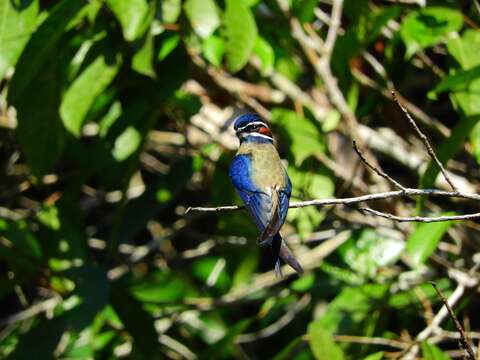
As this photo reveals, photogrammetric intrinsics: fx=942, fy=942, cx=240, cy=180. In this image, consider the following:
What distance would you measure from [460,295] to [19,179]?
9.35 ft

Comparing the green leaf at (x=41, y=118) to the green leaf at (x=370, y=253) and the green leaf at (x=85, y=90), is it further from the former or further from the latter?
the green leaf at (x=370, y=253)

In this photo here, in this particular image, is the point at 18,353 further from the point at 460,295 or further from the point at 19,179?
the point at 460,295

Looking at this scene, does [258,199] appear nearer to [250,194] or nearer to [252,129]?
[250,194]

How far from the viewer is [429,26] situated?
3.62m

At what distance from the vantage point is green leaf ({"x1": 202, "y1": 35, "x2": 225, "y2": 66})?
12.6ft

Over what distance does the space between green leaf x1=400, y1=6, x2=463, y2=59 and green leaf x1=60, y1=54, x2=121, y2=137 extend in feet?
3.73

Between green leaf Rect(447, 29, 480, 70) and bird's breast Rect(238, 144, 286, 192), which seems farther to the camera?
green leaf Rect(447, 29, 480, 70)

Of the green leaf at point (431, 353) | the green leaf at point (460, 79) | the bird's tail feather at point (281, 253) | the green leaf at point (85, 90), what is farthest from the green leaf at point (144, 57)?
the green leaf at point (431, 353)

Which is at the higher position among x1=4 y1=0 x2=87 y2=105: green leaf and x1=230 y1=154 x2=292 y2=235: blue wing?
x1=4 y1=0 x2=87 y2=105: green leaf

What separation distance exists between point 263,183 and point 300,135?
0.80m

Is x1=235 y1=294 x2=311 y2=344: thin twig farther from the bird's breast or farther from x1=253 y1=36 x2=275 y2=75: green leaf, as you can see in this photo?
the bird's breast

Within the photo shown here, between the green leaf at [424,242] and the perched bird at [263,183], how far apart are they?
656 millimetres

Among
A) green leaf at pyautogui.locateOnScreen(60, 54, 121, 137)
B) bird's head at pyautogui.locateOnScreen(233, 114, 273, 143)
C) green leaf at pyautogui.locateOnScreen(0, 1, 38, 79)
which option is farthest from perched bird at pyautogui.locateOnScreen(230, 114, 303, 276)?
green leaf at pyautogui.locateOnScreen(0, 1, 38, 79)

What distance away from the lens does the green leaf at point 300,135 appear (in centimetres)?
380
